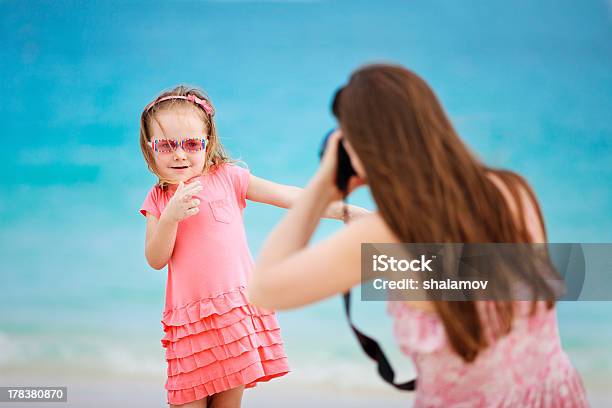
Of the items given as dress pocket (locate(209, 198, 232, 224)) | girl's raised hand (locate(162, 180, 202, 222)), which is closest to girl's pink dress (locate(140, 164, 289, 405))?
dress pocket (locate(209, 198, 232, 224))

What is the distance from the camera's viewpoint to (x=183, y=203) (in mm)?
1926

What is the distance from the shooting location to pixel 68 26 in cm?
285

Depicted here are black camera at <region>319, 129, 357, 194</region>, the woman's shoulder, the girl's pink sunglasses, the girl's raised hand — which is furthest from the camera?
the girl's pink sunglasses

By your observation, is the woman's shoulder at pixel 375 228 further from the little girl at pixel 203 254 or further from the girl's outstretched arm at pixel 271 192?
the girl's outstretched arm at pixel 271 192

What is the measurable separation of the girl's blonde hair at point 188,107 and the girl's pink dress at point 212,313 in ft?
0.22

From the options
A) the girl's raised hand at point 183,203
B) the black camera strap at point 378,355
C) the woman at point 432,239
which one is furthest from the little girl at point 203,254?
the woman at point 432,239

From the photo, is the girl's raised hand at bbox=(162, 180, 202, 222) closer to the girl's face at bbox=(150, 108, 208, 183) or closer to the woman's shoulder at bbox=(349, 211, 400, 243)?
the girl's face at bbox=(150, 108, 208, 183)

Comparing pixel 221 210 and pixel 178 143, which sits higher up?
pixel 178 143

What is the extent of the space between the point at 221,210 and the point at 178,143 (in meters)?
0.20

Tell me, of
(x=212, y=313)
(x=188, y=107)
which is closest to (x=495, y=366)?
(x=212, y=313)

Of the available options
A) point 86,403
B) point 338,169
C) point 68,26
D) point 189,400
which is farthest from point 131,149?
point 338,169

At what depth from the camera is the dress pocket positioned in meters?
2.08

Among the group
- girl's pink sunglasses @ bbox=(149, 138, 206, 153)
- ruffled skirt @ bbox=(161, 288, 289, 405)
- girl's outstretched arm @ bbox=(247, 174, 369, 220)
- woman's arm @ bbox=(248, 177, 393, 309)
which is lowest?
woman's arm @ bbox=(248, 177, 393, 309)

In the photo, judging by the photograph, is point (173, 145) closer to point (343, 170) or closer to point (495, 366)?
point (343, 170)
